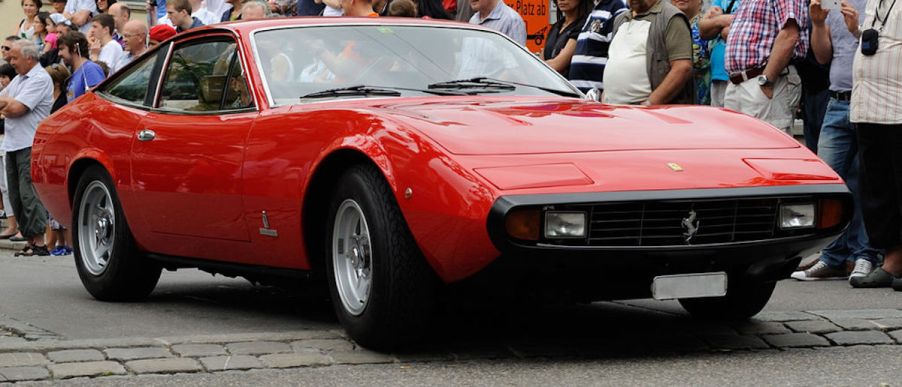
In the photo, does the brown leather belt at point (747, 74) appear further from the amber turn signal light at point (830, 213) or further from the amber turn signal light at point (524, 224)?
the amber turn signal light at point (524, 224)

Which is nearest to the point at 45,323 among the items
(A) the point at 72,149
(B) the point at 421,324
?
(A) the point at 72,149

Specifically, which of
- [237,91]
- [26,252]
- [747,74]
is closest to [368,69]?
[237,91]

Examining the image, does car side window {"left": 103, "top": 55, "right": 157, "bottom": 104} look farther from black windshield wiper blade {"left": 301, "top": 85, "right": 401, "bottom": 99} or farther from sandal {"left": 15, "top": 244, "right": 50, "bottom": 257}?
sandal {"left": 15, "top": 244, "right": 50, "bottom": 257}

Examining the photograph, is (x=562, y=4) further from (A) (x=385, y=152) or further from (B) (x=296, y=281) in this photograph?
(A) (x=385, y=152)

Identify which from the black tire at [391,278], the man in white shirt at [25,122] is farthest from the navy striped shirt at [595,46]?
the man in white shirt at [25,122]

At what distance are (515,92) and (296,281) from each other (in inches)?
53.5

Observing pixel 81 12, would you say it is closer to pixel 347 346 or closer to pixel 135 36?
pixel 135 36

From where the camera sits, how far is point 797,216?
222 inches

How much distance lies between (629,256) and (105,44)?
11346mm

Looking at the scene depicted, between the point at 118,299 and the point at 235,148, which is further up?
the point at 235,148

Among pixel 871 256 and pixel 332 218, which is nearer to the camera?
pixel 332 218

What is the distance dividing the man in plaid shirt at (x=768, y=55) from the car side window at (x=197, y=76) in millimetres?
3388

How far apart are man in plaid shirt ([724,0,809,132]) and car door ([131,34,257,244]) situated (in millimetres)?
3398

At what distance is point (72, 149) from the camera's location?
331 inches
